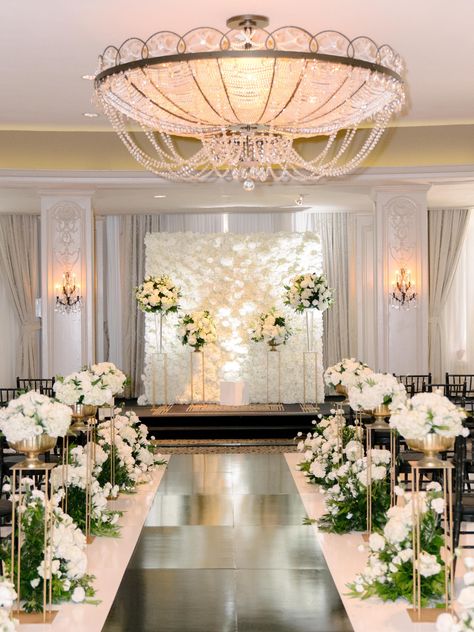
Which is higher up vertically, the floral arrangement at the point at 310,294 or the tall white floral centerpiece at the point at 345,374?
the floral arrangement at the point at 310,294

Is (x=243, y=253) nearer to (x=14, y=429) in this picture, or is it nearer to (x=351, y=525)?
(x=351, y=525)

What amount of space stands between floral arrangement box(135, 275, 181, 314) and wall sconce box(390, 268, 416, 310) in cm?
348

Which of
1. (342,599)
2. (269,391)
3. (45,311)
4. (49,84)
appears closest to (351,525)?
(342,599)

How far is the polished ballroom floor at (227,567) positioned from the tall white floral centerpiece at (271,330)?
541 centimetres

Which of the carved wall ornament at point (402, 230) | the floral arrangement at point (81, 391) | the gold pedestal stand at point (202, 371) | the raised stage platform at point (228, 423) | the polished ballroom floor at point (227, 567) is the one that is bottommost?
the polished ballroom floor at point (227, 567)

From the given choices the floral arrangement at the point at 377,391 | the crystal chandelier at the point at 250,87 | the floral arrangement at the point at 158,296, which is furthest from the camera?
the floral arrangement at the point at 158,296

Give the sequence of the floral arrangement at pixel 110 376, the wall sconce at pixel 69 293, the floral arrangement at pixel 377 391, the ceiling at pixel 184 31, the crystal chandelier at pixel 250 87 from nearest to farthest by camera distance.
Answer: the crystal chandelier at pixel 250 87 < the floral arrangement at pixel 377 391 < the ceiling at pixel 184 31 < the floral arrangement at pixel 110 376 < the wall sconce at pixel 69 293

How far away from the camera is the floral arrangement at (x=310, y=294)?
49.4 feet

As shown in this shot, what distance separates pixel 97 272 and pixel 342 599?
449 inches

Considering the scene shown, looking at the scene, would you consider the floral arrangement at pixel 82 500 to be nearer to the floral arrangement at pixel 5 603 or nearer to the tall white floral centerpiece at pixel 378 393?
the tall white floral centerpiece at pixel 378 393

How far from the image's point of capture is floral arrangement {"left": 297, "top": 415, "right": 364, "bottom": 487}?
860cm

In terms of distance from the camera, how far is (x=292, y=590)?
600 centimetres

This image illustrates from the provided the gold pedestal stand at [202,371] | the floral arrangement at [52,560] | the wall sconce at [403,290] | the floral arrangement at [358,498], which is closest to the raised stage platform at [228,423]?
the gold pedestal stand at [202,371]

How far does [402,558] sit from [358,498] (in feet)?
6.60
